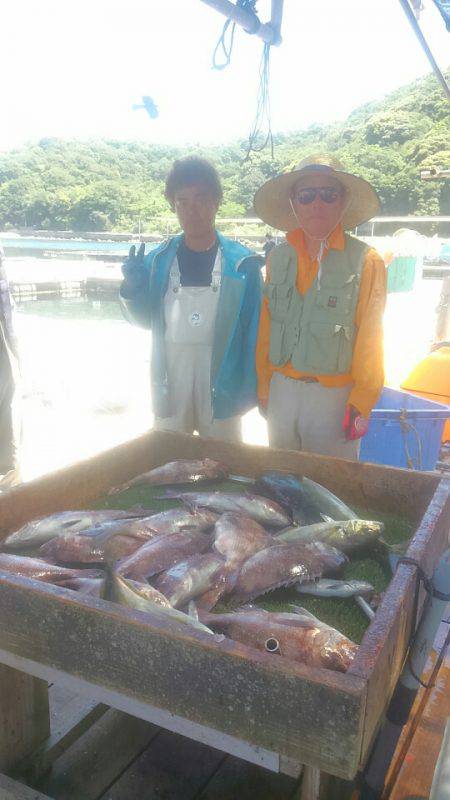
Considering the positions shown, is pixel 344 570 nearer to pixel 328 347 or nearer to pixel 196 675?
pixel 196 675

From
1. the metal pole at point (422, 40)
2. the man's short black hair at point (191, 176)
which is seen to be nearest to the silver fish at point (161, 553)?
the man's short black hair at point (191, 176)

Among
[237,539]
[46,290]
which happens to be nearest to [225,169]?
[46,290]

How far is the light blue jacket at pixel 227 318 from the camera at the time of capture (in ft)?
11.6

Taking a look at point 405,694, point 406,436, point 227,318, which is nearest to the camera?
point 405,694

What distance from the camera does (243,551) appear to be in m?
2.07

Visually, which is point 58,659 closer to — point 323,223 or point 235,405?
point 235,405

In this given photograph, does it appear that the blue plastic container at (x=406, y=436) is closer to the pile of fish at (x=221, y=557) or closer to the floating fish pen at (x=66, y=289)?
the pile of fish at (x=221, y=557)

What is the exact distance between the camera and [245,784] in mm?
2219

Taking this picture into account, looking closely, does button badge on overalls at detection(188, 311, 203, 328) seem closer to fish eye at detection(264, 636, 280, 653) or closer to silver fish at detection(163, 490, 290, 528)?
silver fish at detection(163, 490, 290, 528)

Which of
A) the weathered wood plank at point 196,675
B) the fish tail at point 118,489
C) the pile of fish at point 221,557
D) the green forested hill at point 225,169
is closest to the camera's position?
the weathered wood plank at point 196,675

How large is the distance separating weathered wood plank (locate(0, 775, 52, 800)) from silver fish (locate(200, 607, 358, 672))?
869 mm

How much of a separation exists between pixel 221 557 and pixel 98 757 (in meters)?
1.02

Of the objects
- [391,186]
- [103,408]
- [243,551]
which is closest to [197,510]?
[243,551]

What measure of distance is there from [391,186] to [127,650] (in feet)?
268
